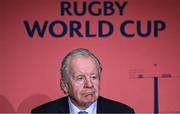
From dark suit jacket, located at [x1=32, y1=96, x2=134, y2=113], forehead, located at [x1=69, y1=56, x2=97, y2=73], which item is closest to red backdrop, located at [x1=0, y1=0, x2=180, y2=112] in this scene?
dark suit jacket, located at [x1=32, y1=96, x2=134, y2=113]

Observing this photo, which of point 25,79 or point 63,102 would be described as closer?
point 63,102

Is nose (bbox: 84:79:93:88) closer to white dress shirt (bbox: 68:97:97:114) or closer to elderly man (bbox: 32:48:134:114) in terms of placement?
elderly man (bbox: 32:48:134:114)

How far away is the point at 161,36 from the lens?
234cm

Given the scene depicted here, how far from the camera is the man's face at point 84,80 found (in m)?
1.72

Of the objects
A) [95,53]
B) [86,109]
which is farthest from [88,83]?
[95,53]

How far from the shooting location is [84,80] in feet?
5.68

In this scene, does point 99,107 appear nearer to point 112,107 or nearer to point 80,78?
point 112,107

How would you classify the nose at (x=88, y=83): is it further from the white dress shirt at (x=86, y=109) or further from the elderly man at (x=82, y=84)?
the white dress shirt at (x=86, y=109)

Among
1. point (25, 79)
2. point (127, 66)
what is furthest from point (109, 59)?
point (25, 79)

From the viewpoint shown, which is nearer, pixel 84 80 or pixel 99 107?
pixel 84 80

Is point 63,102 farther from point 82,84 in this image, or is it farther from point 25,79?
point 25,79

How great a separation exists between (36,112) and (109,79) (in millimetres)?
549

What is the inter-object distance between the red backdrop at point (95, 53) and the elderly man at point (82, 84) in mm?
445

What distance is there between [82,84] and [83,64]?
89 millimetres
